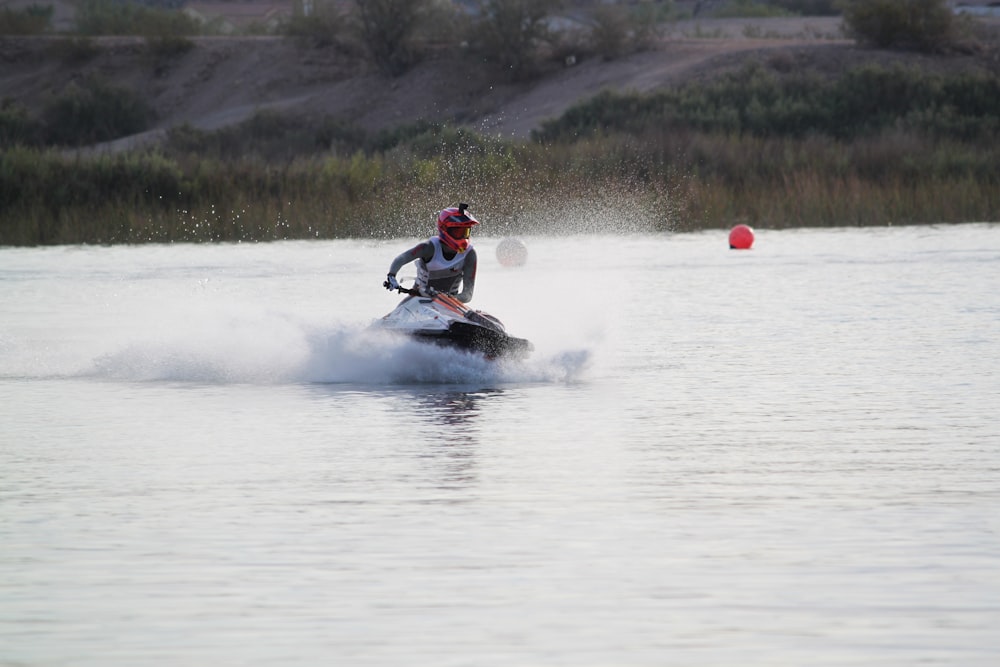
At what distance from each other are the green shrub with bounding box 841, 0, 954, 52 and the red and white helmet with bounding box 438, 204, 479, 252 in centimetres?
5302

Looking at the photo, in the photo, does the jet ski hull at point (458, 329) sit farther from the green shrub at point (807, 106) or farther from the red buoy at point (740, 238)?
the green shrub at point (807, 106)

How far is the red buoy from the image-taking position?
36.0 meters

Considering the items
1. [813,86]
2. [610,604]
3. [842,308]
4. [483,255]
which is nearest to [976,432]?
[610,604]

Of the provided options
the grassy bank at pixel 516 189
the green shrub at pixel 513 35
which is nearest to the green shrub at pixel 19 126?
the green shrub at pixel 513 35

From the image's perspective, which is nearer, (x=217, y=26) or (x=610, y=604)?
(x=610, y=604)

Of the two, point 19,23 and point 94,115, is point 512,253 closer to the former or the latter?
point 94,115

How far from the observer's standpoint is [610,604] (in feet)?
27.1

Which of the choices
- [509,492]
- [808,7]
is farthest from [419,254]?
[808,7]

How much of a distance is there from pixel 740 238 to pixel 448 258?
62.9 ft

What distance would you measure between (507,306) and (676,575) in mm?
15989

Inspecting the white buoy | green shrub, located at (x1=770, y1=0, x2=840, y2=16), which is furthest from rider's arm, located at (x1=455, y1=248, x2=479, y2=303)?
green shrub, located at (x1=770, y1=0, x2=840, y2=16)

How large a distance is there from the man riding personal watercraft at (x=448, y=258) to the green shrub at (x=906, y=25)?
53.0 m

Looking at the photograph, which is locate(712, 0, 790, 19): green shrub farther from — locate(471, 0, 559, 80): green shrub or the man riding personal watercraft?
the man riding personal watercraft

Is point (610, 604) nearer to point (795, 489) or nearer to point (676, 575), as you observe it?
point (676, 575)
